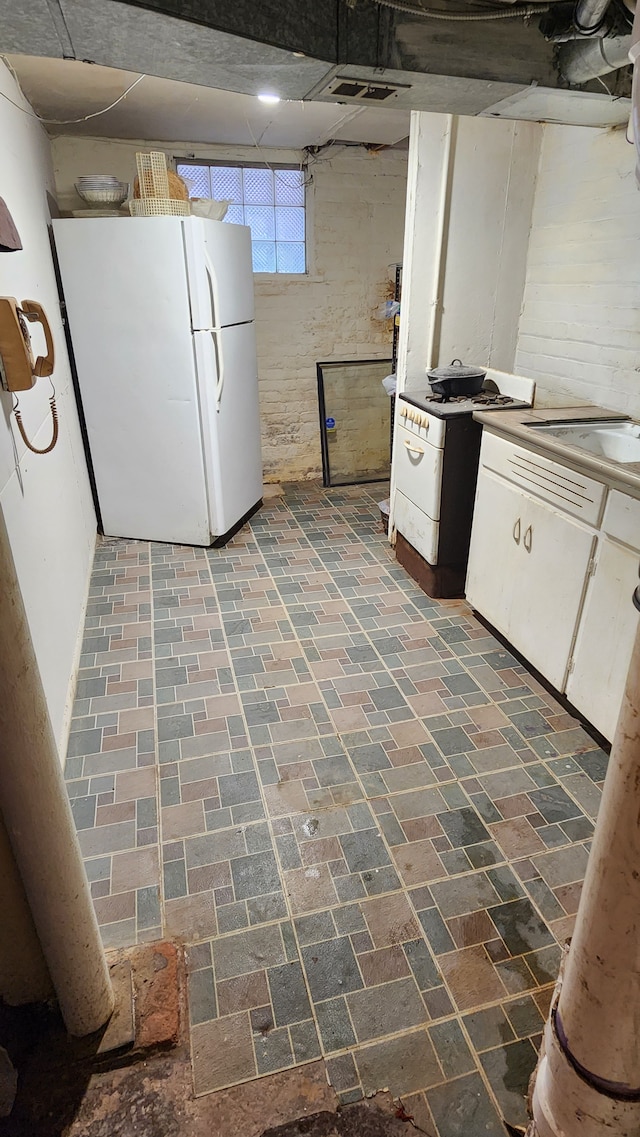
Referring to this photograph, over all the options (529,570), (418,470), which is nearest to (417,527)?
(418,470)

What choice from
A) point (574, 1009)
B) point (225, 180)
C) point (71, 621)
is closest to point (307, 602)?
point (71, 621)

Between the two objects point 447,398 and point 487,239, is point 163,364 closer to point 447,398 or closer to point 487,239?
point 447,398

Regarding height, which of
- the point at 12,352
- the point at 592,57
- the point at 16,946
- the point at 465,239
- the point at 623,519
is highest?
the point at 592,57

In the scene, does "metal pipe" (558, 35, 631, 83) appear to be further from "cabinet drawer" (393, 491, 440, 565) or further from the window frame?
the window frame

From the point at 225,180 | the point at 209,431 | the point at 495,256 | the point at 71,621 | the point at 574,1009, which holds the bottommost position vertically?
the point at 71,621

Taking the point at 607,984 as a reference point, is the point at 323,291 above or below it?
above

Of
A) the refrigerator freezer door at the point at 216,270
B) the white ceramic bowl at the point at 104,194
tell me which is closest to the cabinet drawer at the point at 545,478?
the refrigerator freezer door at the point at 216,270

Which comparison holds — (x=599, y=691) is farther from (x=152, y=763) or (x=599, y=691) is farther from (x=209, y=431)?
(x=209, y=431)

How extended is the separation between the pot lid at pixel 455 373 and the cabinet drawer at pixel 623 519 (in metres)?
1.34

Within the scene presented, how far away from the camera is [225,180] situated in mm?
4113

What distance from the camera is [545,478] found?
2193 mm

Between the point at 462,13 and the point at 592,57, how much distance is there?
42 centimetres

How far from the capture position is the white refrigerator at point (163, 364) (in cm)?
307

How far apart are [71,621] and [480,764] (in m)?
1.73
